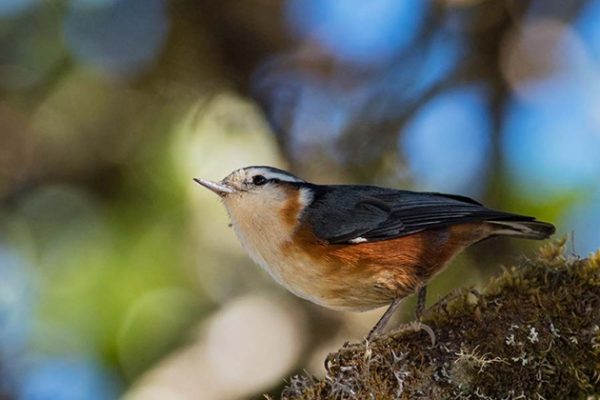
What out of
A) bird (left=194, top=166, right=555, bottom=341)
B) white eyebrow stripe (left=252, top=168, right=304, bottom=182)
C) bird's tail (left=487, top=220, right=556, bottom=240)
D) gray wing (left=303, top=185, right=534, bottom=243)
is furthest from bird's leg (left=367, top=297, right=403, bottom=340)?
white eyebrow stripe (left=252, top=168, right=304, bottom=182)

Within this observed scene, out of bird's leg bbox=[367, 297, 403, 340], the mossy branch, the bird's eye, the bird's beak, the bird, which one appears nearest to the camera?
the mossy branch

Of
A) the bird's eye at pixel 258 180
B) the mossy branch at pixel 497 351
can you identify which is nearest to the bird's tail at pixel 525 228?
the mossy branch at pixel 497 351

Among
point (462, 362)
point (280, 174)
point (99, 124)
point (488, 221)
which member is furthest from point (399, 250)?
point (99, 124)

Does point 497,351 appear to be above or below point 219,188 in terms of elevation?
below

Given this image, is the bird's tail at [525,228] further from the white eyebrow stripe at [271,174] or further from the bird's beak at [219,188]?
the bird's beak at [219,188]

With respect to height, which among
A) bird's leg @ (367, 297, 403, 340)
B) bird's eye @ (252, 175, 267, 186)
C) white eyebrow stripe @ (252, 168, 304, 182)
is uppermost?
white eyebrow stripe @ (252, 168, 304, 182)

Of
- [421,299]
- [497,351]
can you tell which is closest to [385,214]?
[421,299]

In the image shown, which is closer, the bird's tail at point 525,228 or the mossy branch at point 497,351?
the mossy branch at point 497,351

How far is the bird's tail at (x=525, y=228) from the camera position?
142 inches

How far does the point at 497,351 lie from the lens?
2650 mm

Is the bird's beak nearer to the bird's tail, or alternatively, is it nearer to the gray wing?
the gray wing

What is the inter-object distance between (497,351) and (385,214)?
1.16 m

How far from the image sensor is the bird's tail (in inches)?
142

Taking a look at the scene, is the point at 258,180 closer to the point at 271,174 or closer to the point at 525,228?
the point at 271,174
